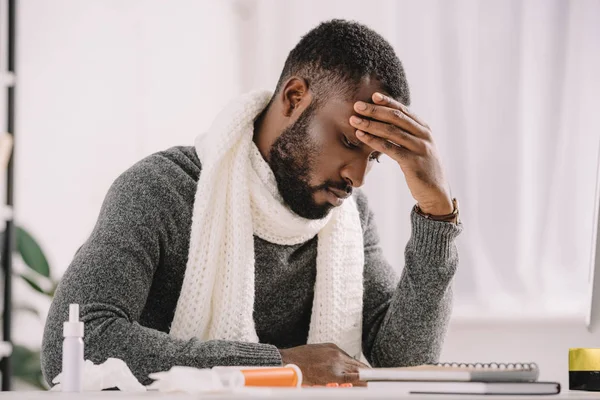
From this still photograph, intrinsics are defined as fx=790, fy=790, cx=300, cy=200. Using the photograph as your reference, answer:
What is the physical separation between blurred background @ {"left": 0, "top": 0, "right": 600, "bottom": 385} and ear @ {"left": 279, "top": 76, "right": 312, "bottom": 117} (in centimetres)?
94

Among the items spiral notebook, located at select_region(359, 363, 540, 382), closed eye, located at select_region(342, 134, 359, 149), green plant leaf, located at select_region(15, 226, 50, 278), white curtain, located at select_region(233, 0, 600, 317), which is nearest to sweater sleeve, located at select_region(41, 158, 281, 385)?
closed eye, located at select_region(342, 134, 359, 149)

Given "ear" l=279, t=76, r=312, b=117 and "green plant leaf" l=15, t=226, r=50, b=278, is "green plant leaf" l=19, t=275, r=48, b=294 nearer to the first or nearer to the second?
"green plant leaf" l=15, t=226, r=50, b=278

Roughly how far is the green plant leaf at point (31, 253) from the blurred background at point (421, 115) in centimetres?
1

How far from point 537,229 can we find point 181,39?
1334mm

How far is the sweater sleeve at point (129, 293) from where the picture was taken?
3.67 ft

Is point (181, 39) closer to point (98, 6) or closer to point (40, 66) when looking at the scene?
point (98, 6)

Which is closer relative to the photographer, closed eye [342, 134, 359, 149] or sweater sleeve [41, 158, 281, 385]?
sweater sleeve [41, 158, 281, 385]

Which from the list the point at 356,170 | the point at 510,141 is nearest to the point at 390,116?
the point at 356,170

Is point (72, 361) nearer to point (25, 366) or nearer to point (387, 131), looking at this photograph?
point (387, 131)

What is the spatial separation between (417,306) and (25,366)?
A: 4.28ft

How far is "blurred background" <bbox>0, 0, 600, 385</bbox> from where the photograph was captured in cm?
215

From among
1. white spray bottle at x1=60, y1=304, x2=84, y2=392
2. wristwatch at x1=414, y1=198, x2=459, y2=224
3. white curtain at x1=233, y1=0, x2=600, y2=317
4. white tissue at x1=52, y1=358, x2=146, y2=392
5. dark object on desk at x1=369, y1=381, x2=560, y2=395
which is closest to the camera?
dark object on desk at x1=369, y1=381, x2=560, y2=395

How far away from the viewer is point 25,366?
2.22m

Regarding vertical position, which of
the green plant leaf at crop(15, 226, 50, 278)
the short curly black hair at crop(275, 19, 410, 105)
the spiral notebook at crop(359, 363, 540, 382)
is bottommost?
the green plant leaf at crop(15, 226, 50, 278)
